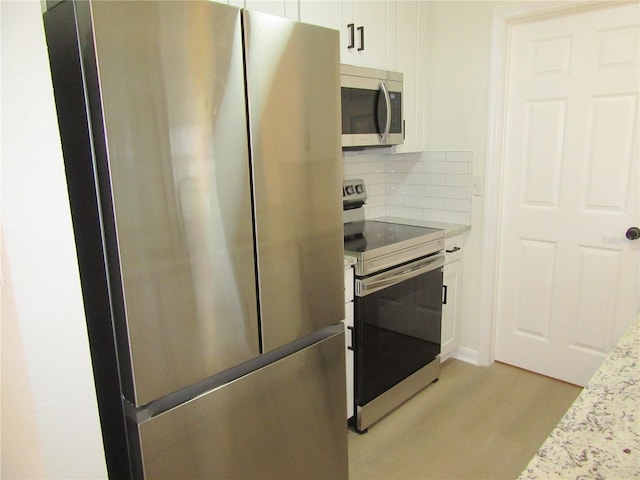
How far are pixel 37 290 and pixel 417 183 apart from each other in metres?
2.37

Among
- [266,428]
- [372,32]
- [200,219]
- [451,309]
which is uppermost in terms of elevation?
[372,32]

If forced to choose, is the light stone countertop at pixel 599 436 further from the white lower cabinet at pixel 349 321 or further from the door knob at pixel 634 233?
the door knob at pixel 634 233

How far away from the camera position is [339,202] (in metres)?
1.61

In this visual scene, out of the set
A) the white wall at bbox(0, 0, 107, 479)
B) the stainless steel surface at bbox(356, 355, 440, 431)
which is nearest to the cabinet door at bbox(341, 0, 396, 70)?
the white wall at bbox(0, 0, 107, 479)

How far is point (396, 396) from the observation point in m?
2.39

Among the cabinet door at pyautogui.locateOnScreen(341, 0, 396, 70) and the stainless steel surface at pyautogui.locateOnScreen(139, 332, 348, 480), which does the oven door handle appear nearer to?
the stainless steel surface at pyautogui.locateOnScreen(139, 332, 348, 480)

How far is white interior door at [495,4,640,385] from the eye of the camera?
229 cm

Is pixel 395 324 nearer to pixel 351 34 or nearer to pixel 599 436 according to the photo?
pixel 351 34

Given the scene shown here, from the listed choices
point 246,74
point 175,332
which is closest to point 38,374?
point 175,332

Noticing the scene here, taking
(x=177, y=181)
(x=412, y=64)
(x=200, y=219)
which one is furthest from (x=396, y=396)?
(x=412, y=64)

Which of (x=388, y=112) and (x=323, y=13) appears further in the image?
(x=388, y=112)

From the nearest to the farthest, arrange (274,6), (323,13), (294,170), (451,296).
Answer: (294,170) < (274,6) < (323,13) < (451,296)

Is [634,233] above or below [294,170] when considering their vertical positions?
below

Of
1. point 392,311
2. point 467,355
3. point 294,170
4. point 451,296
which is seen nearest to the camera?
point 294,170
